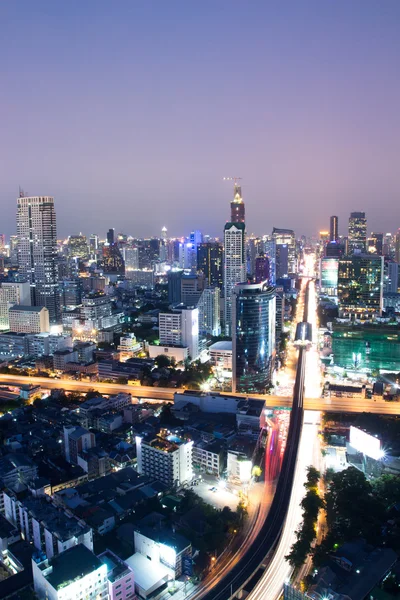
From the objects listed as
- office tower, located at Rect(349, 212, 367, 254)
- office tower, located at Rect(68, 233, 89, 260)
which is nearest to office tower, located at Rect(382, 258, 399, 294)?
office tower, located at Rect(349, 212, 367, 254)

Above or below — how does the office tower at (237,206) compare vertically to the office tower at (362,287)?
above

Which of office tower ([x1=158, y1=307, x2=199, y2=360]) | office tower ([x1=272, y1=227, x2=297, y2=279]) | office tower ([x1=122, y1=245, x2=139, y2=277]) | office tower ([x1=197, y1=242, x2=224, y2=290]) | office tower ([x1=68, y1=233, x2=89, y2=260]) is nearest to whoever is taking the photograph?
office tower ([x1=158, y1=307, x2=199, y2=360])

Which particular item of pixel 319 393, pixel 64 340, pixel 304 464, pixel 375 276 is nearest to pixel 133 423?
pixel 304 464

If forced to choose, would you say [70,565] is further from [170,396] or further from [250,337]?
[250,337]

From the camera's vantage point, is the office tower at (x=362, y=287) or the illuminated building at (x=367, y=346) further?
the office tower at (x=362, y=287)

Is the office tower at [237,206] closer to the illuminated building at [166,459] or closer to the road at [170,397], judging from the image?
the road at [170,397]

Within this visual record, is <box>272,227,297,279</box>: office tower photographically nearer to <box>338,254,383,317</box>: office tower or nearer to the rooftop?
<box>338,254,383,317</box>: office tower

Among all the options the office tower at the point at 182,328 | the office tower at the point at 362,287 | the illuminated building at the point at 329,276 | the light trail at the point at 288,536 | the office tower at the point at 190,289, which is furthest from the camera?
the illuminated building at the point at 329,276

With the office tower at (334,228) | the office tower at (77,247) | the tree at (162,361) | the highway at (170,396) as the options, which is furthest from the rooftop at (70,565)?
the office tower at (334,228)
